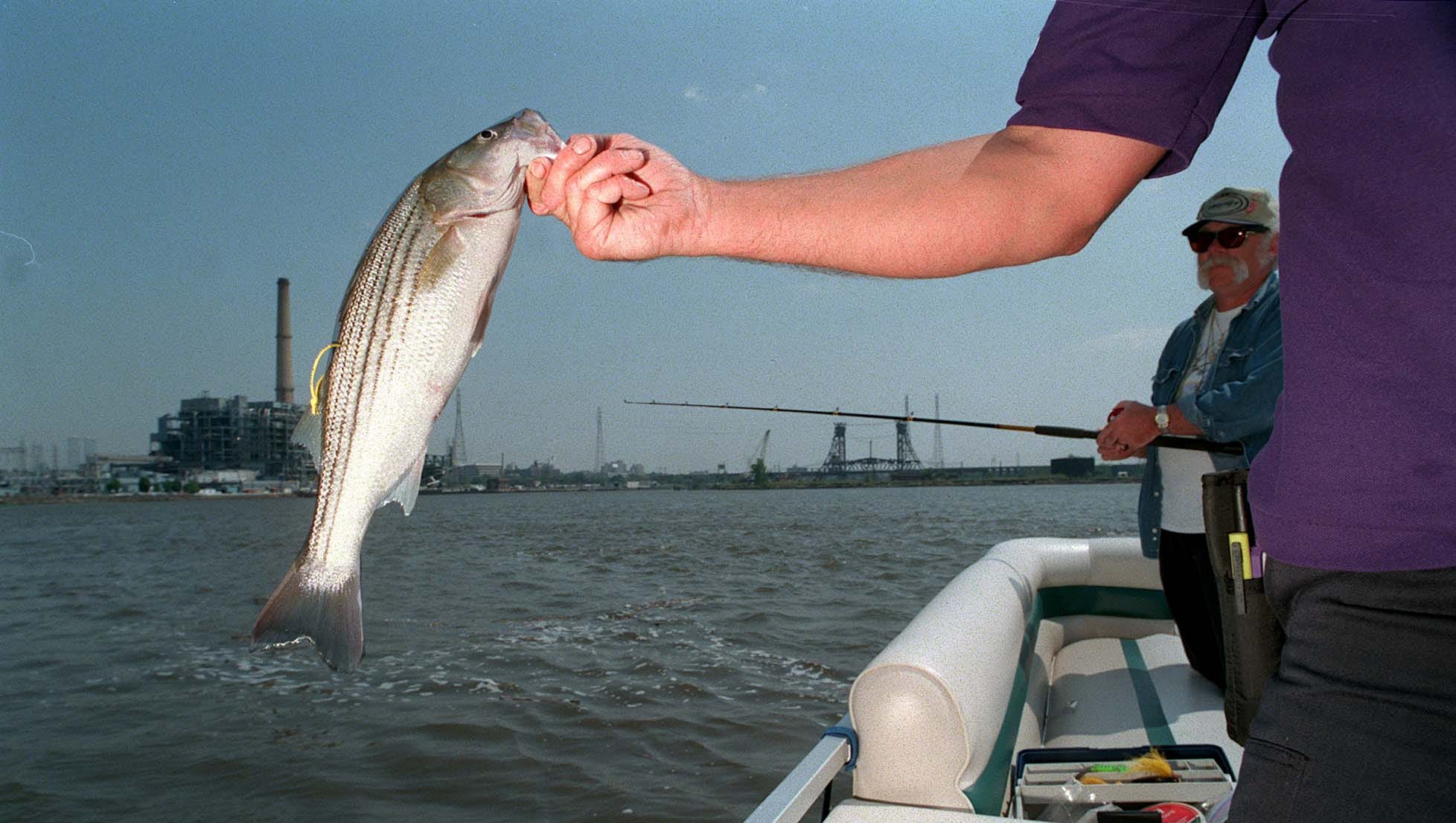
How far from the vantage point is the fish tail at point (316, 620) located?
1.55m

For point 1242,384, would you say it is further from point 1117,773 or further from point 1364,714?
point 1364,714

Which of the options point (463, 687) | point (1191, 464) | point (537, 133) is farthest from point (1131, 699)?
point (463, 687)

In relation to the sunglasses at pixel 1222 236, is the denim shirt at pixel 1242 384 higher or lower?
lower

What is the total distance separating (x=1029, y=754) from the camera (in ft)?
9.76

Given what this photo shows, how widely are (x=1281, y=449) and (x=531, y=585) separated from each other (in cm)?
1412

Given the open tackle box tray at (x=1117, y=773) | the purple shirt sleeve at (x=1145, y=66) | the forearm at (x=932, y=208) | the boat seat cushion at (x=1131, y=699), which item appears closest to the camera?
the purple shirt sleeve at (x=1145, y=66)

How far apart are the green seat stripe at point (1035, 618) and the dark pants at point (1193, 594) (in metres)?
0.33

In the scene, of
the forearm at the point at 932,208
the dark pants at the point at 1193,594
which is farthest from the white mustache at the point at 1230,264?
the forearm at the point at 932,208

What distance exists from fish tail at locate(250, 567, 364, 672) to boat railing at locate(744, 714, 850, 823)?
893mm

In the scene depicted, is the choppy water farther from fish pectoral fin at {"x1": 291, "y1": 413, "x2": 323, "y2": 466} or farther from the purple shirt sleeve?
the purple shirt sleeve

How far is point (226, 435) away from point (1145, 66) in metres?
18.3

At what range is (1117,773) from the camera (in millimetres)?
2789

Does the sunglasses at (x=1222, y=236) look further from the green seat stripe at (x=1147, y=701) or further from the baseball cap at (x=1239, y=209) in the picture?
the green seat stripe at (x=1147, y=701)

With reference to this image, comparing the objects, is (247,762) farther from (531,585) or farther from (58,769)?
(531,585)
